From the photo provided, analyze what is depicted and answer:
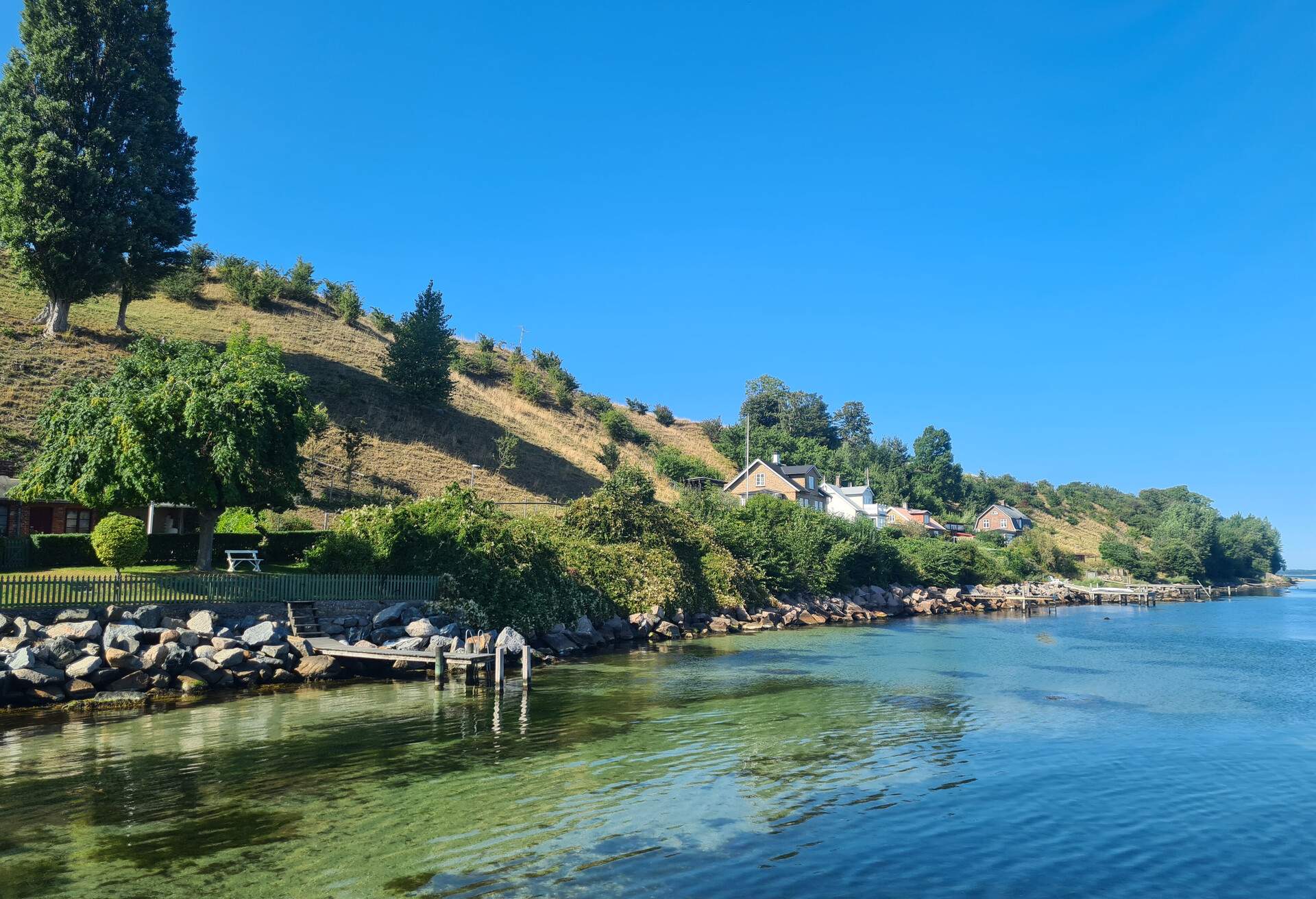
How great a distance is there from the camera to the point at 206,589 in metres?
31.0

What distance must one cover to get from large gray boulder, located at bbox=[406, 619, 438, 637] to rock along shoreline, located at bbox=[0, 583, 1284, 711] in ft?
0.13

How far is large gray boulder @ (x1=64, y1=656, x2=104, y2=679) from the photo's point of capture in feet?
84.4

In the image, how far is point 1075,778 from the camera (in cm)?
1881

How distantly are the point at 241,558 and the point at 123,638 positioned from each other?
9.91 meters

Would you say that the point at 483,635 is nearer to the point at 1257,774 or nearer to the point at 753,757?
the point at 753,757

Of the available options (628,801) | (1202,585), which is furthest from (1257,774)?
(1202,585)

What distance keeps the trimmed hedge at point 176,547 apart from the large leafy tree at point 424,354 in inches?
1654

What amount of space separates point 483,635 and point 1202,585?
122 m

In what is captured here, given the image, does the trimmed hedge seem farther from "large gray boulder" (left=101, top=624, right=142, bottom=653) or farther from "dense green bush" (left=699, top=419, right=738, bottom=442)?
"dense green bush" (left=699, top=419, right=738, bottom=442)

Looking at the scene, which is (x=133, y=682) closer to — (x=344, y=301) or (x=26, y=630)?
(x=26, y=630)

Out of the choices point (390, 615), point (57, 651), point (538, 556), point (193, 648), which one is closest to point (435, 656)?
point (390, 615)

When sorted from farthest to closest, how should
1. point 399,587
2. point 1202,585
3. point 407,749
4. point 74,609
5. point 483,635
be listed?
point 1202,585, point 399,587, point 483,635, point 74,609, point 407,749

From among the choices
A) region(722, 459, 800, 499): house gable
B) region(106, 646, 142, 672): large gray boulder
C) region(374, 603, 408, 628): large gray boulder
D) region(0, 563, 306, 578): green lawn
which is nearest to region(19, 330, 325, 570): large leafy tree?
region(0, 563, 306, 578): green lawn

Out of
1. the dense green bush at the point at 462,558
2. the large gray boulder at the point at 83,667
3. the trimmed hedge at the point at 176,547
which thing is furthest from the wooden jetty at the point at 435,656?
the large gray boulder at the point at 83,667
